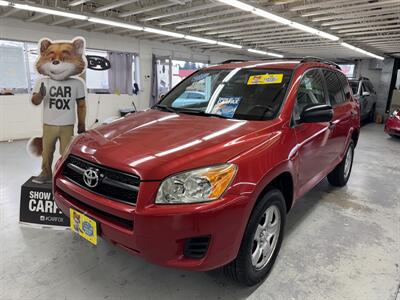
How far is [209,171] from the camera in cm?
145

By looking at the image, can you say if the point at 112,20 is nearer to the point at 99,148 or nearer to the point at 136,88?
the point at 136,88

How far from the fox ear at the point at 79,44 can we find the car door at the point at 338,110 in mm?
2249

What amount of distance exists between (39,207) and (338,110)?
117 inches

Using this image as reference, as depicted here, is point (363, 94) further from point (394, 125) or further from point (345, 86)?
point (345, 86)

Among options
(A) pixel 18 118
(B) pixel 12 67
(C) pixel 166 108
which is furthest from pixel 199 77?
(B) pixel 12 67

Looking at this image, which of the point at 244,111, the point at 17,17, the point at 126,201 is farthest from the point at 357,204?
the point at 17,17

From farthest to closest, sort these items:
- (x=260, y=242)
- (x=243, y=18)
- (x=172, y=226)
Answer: (x=243, y=18) → (x=260, y=242) → (x=172, y=226)

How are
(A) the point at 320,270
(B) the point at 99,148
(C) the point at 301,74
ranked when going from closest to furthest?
(B) the point at 99,148 < (A) the point at 320,270 < (C) the point at 301,74

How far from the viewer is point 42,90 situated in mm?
2582

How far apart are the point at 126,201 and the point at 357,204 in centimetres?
275

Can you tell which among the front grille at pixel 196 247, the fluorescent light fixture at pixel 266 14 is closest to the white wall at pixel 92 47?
the fluorescent light fixture at pixel 266 14

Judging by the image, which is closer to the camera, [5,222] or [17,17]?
[5,222]

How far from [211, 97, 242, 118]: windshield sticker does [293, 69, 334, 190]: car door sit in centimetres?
42

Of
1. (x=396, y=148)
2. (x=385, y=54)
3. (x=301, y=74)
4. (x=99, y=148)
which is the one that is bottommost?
(x=396, y=148)
